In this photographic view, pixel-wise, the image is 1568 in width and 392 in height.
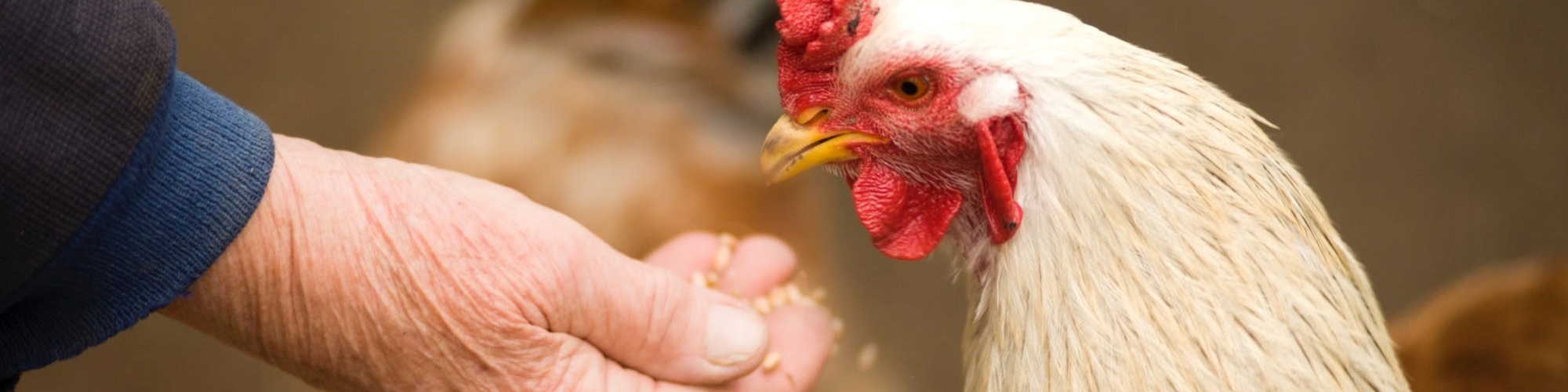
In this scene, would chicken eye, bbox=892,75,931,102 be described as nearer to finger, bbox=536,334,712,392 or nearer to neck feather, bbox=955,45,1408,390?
neck feather, bbox=955,45,1408,390

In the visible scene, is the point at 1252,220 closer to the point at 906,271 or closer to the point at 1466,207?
the point at 906,271

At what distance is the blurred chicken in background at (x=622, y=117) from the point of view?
6.33 ft

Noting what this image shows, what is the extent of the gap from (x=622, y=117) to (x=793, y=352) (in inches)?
28.3

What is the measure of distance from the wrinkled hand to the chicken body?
31 centimetres

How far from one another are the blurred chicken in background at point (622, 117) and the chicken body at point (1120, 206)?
3.09ft

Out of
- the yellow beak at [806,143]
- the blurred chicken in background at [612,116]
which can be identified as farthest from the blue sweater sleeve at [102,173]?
the blurred chicken in background at [612,116]

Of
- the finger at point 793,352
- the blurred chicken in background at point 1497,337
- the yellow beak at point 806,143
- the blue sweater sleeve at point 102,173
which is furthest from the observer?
the blurred chicken in background at point 1497,337

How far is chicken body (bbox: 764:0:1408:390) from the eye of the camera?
3.16 ft

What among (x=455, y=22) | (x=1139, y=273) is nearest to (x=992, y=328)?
(x=1139, y=273)

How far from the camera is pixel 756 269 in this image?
1567 mm

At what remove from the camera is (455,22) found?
2.21 m

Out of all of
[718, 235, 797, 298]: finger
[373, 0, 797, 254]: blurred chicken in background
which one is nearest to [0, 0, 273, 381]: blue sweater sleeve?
[718, 235, 797, 298]: finger

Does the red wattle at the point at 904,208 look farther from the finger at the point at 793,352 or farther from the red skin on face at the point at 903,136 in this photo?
the finger at the point at 793,352

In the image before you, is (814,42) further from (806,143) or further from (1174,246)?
(1174,246)
